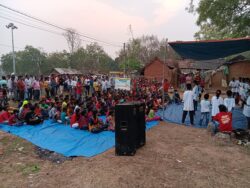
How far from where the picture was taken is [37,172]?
19.1 ft

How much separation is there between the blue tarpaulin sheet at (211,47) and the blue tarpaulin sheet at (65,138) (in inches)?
138

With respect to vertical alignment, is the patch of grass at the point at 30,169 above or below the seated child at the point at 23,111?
below

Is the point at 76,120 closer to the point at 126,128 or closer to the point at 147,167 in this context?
the point at 126,128

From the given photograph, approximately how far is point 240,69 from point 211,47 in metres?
19.2

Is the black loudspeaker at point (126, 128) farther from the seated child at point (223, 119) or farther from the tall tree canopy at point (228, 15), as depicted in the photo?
the tall tree canopy at point (228, 15)

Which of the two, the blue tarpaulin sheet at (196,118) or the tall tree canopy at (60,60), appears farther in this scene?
the tall tree canopy at (60,60)

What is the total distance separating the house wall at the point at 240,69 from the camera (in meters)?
25.5

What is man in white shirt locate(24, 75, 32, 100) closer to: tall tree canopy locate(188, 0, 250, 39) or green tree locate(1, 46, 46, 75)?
tall tree canopy locate(188, 0, 250, 39)

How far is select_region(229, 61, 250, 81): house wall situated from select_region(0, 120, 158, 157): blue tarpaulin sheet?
19.4m

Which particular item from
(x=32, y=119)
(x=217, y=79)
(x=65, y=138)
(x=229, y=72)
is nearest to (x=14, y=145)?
(x=65, y=138)

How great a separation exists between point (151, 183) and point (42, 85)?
14.7 metres

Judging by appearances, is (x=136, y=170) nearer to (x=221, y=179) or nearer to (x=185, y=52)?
(x=221, y=179)

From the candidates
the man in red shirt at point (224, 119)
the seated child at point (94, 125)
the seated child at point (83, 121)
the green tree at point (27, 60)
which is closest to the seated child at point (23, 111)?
the seated child at point (83, 121)

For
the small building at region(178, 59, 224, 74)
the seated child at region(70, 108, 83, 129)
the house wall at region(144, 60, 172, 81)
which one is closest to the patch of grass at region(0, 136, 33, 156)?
the seated child at region(70, 108, 83, 129)
